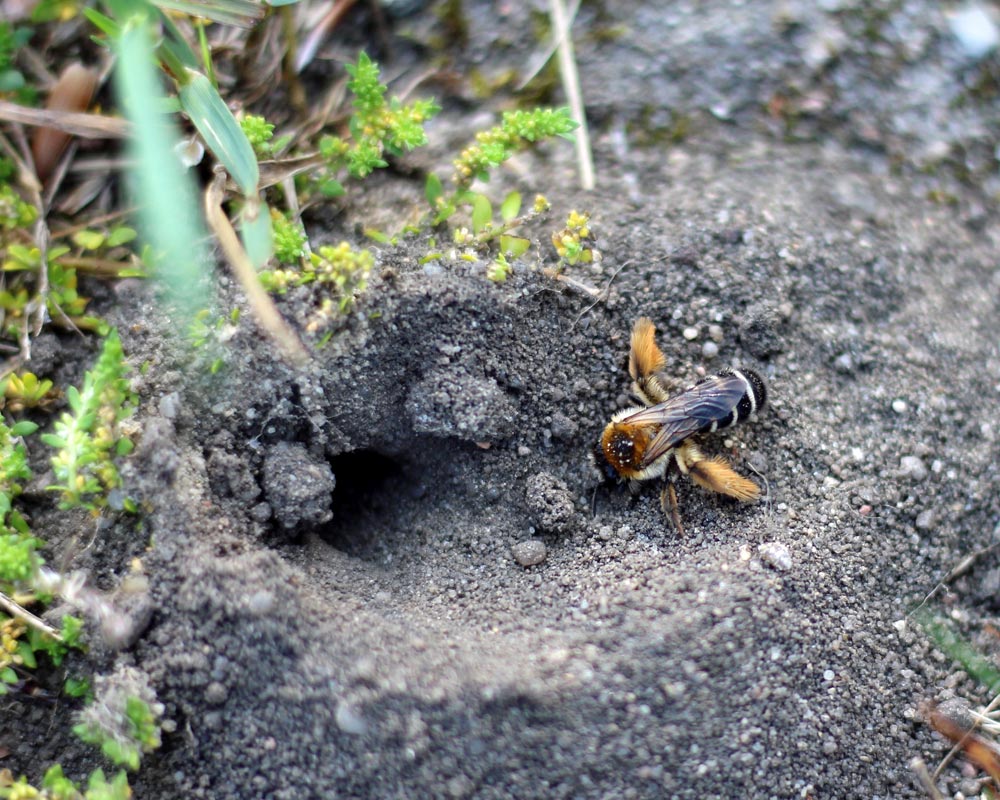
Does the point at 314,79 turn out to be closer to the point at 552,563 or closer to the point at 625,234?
the point at 625,234

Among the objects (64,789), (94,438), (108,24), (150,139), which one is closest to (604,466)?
(94,438)

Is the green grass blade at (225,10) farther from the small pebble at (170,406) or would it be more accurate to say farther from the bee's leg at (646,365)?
the bee's leg at (646,365)

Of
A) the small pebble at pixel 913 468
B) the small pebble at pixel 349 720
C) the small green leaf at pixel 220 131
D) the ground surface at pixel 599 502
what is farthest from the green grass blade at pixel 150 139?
the small pebble at pixel 913 468

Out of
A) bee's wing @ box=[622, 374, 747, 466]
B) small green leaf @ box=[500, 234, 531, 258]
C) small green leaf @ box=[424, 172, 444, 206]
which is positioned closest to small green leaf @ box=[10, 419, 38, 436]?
small green leaf @ box=[424, 172, 444, 206]

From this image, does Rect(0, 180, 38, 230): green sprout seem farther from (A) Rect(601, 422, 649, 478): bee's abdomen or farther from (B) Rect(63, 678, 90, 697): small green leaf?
(A) Rect(601, 422, 649, 478): bee's abdomen

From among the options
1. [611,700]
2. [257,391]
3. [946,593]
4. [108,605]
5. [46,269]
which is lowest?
[946,593]

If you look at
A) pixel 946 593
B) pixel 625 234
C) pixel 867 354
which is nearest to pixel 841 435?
pixel 867 354
